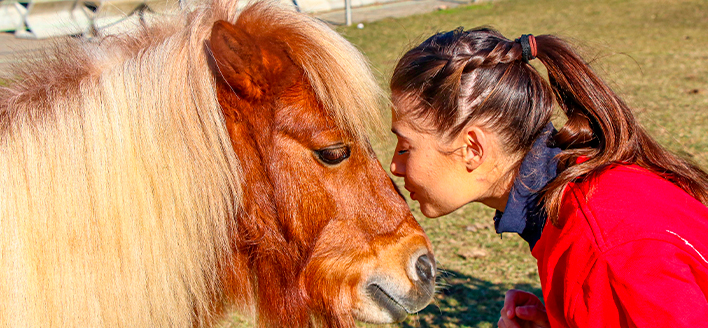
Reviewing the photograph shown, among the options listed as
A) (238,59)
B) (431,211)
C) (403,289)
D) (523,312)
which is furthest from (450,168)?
(238,59)

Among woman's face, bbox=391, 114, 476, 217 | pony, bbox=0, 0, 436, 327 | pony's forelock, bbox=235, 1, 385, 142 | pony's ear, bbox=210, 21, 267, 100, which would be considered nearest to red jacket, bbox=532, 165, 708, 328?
woman's face, bbox=391, 114, 476, 217

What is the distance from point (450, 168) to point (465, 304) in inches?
70.7

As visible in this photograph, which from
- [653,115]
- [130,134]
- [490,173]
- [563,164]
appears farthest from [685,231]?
[653,115]

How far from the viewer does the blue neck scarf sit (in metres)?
1.82

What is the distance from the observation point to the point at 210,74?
5.65 ft

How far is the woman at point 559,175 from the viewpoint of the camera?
146cm

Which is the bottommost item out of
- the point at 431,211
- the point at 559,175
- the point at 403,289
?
the point at 403,289

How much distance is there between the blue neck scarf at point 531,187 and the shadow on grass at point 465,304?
1.34 m

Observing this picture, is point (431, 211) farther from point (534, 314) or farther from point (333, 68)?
point (333, 68)

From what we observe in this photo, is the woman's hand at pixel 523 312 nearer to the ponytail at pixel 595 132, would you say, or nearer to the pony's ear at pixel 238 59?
the ponytail at pixel 595 132

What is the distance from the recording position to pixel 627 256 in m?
1.46

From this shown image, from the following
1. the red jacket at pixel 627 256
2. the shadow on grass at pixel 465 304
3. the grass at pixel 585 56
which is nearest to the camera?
the red jacket at pixel 627 256

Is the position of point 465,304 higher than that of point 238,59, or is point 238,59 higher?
point 238,59

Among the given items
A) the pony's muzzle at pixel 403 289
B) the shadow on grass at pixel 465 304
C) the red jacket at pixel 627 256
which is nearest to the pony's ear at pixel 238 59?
the pony's muzzle at pixel 403 289
